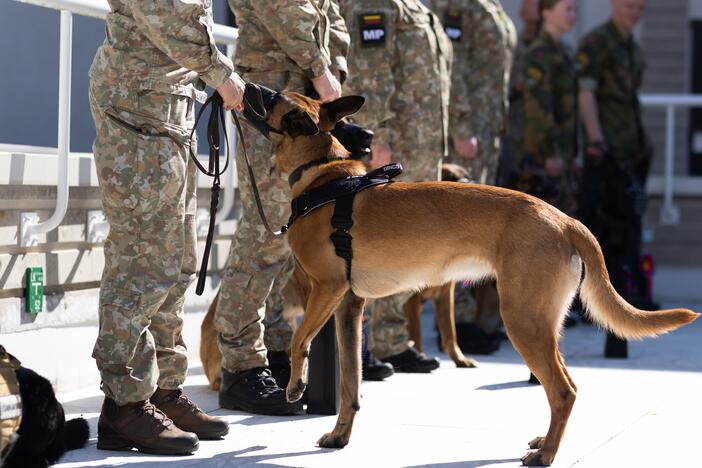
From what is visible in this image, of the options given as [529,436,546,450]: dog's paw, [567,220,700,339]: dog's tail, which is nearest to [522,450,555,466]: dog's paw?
[529,436,546,450]: dog's paw

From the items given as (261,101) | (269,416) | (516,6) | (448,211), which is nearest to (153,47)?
(261,101)

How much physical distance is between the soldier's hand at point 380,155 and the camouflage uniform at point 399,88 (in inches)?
2.8

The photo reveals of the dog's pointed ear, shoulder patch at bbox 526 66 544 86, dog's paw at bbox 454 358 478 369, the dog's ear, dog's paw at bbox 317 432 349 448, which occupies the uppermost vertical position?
shoulder patch at bbox 526 66 544 86

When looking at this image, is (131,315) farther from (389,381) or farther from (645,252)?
(645,252)

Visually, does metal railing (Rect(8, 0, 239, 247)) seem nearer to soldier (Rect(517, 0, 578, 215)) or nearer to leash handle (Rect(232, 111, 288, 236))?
leash handle (Rect(232, 111, 288, 236))

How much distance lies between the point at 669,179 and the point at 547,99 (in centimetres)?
198

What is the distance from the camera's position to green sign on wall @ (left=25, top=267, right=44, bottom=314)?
5109 mm

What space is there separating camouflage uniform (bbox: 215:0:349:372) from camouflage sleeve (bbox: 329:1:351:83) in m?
0.27

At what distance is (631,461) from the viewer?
4.27 meters

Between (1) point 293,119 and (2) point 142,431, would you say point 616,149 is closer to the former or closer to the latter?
(1) point 293,119

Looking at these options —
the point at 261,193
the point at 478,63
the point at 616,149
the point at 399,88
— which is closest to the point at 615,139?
the point at 616,149

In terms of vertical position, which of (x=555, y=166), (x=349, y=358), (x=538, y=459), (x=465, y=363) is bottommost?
(x=465, y=363)

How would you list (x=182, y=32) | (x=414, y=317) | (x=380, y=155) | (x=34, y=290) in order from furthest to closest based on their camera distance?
(x=414, y=317) < (x=380, y=155) < (x=34, y=290) < (x=182, y=32)

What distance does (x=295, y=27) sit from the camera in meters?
4.89
